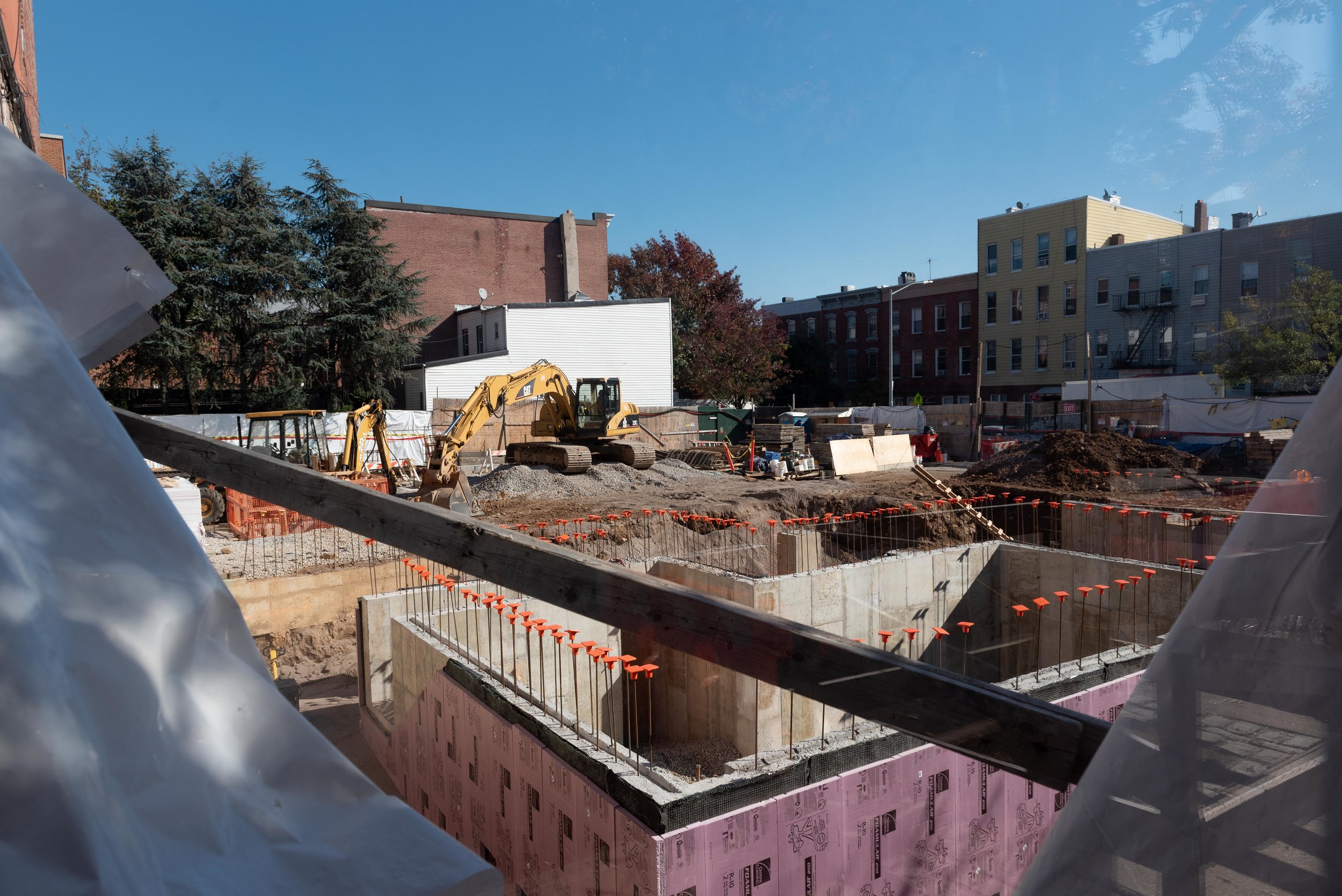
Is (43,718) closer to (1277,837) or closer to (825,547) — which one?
(1277,837)

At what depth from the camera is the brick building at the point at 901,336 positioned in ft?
161

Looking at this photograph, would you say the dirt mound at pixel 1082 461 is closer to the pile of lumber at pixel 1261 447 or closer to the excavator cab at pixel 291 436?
the pile of lumber at pixel 1261 447

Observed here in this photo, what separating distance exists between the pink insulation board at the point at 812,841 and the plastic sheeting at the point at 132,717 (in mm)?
5056

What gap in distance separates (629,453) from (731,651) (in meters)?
24.5

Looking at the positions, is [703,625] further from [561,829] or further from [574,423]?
[574,423]

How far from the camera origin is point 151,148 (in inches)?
1366

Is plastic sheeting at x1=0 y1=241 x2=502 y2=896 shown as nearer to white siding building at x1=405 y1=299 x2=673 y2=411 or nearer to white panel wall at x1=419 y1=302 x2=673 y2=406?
white siding building at x1=405 y1=299 x2=673 y2=411

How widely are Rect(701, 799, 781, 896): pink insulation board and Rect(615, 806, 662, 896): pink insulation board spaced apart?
1.19ft

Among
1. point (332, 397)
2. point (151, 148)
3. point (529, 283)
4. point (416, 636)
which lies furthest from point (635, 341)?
point (416, 636)

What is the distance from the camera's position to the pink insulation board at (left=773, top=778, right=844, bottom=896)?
5.64 metres

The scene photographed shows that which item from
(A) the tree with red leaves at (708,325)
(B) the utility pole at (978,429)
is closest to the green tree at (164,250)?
(A) the tree with red leaves at (708,325)

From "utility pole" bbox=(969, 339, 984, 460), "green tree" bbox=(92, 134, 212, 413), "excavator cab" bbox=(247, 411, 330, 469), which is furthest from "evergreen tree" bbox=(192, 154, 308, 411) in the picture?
"utility pole" bbox=(969, 339, 984, 460)

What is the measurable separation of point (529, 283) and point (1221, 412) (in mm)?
34962

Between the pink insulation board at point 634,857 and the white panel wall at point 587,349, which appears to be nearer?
the pink insulation board at point 634,857
